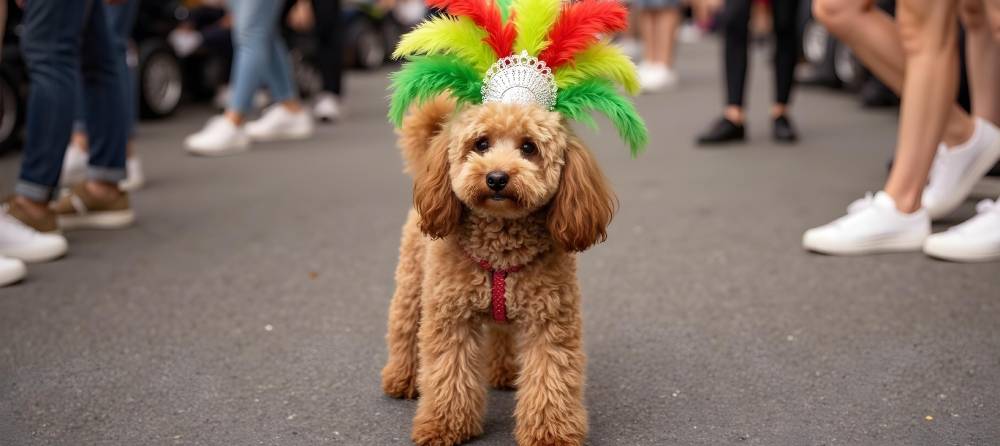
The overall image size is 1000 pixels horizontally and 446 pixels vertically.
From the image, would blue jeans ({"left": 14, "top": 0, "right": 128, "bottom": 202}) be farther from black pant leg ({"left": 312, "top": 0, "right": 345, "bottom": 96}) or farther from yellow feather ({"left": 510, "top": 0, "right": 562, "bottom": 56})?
black pant leg ({"left": 312, "top": 0, "right": 345, "bottom": 96})

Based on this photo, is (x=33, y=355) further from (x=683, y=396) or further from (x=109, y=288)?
(x=683, y=396)

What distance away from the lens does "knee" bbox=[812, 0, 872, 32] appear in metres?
4.18

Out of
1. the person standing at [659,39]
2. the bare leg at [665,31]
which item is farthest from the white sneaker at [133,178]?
the bare leg at [665,31]

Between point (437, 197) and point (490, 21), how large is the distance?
454 mm

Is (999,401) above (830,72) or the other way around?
above

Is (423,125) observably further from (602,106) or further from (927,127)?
(927,127)

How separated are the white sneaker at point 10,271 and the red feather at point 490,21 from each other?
7.33 feet

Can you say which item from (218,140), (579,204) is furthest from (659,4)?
(579,204)

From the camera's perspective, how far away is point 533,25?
2.36m

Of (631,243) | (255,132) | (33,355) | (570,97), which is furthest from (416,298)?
(255,132)

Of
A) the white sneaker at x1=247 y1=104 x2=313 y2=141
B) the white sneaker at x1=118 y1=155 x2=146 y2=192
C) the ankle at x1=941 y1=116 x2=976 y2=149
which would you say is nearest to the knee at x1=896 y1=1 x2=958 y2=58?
the ankle at x1=941 y1=116 x2=976 y2=149

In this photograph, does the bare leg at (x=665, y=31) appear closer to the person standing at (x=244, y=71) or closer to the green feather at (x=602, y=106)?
the person standing at (x=244, y=71)

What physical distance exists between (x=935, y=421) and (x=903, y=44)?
2.02 m

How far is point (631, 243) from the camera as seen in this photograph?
4285mm
